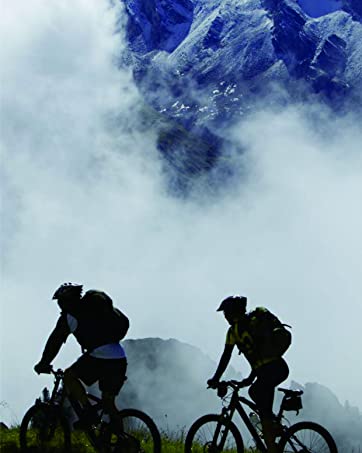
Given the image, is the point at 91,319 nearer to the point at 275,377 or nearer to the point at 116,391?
the point at 116,391

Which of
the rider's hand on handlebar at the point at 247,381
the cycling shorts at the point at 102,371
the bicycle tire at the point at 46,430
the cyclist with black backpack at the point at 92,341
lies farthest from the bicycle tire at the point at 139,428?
the rider's hand on handlebar at the point at 247,381

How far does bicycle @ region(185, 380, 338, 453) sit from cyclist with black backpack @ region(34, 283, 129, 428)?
2.07 metres

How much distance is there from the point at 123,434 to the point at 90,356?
151 centimetres

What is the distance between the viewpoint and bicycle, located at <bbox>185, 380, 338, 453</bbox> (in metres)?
12.7

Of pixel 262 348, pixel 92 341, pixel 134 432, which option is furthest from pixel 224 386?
pixel 92 341

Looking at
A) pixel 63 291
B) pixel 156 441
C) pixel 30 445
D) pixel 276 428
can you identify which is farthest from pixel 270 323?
pixel 30 445

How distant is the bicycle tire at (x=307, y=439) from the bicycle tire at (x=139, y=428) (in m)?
2.33

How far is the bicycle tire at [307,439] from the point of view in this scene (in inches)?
495

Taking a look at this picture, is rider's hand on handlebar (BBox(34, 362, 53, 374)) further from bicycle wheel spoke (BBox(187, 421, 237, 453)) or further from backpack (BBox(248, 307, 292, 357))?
backpack (BBox(248, 307, 292, 357))

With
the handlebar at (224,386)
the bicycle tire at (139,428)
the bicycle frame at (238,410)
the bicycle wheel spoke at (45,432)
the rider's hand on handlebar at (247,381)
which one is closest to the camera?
the bicycle tire at (139,428)

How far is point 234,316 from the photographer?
43.5 feet

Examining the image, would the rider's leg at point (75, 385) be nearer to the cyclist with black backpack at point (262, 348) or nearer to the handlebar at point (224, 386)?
the handlebar at point (224, 386)

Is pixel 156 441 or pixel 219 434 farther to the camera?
pixel 219 434

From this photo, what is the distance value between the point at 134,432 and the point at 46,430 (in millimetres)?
1780
